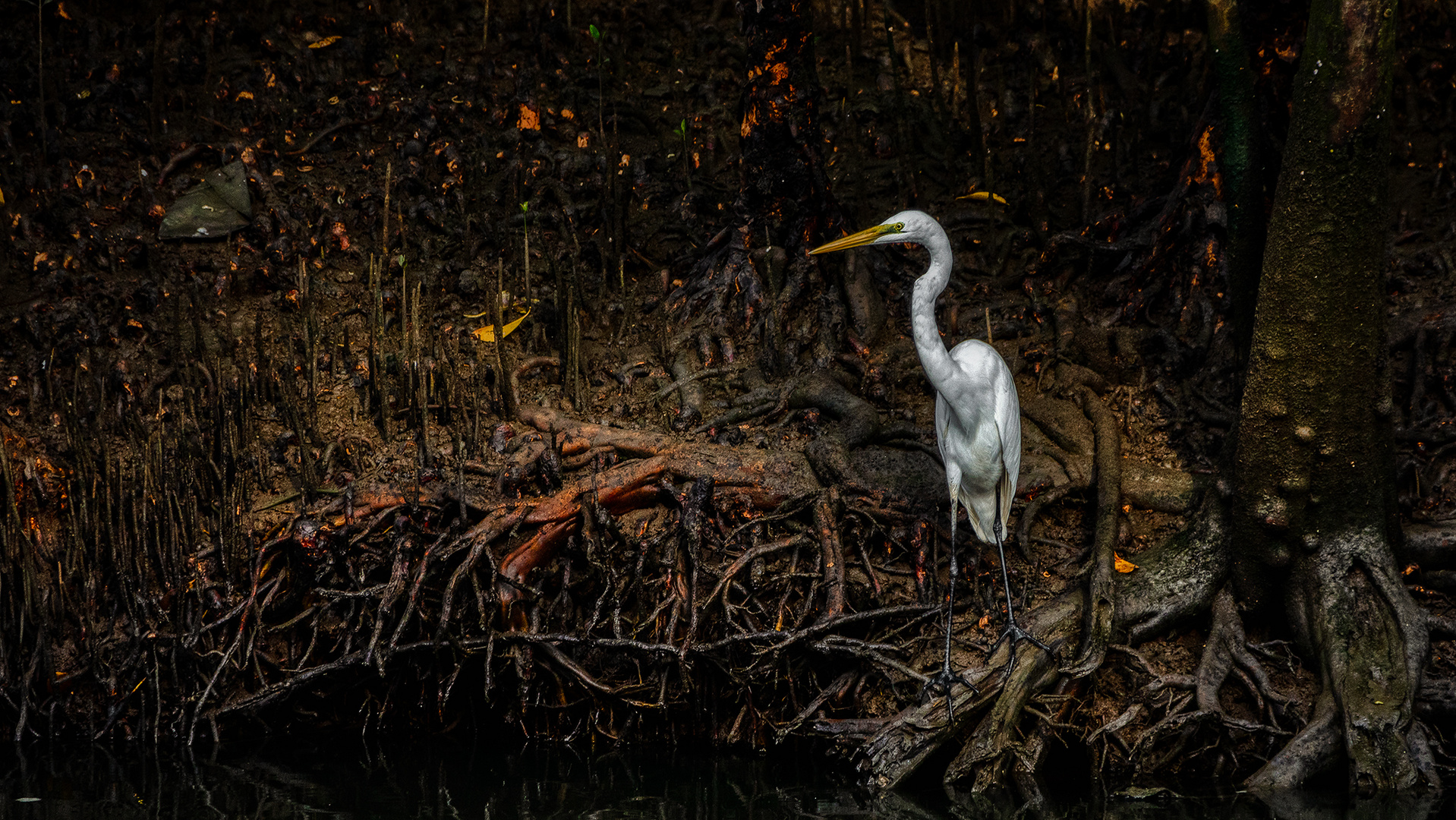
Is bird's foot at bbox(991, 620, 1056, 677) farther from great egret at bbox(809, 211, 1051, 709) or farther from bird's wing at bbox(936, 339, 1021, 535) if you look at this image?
bird's wing at bbox(936, 339, 1021, 535)

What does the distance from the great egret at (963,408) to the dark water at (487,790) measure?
0.74m

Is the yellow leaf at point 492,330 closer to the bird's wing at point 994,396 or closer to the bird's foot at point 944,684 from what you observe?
the bird's wing at point 994,396

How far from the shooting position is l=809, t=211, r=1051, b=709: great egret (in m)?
4.93

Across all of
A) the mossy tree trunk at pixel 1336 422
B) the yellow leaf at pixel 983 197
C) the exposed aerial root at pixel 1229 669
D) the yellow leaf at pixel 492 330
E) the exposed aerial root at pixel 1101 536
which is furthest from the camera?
the yellow leaf at pixel 983 197

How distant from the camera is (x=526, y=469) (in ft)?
19.9

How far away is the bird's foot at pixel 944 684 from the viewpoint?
189 inches

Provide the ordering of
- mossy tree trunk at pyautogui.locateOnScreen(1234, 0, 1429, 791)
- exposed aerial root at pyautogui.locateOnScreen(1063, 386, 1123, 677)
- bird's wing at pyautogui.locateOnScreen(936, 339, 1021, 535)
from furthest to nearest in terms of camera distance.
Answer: bird's wing at pyautogui.locateOnScreen(936, 339, 1021, 535) < exposed aerial root at pyautogui.locateOnScreen(1063, 386, 1123, 677) < mossy tree trunk at pyautogui.locateOnScreen(1234, 0, 1429, 791)

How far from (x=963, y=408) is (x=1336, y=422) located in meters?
1.49

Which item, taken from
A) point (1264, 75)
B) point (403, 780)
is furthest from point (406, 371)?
point (1264, 75)

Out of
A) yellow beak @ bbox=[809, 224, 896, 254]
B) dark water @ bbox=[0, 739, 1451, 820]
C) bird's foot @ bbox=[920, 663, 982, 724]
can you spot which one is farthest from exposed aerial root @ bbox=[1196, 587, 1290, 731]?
yellow beak @ bbox=[809, 224, 896, 254]

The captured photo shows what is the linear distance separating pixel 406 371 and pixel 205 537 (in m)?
1.42

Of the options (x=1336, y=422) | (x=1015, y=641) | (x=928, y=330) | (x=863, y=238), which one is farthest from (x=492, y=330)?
(x=1336, y=422)

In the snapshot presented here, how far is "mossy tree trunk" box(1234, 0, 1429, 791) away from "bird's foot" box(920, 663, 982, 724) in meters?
1.21

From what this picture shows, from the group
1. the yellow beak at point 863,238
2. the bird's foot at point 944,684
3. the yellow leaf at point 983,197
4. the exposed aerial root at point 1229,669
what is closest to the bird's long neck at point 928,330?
the yellow beak at point 863,238
